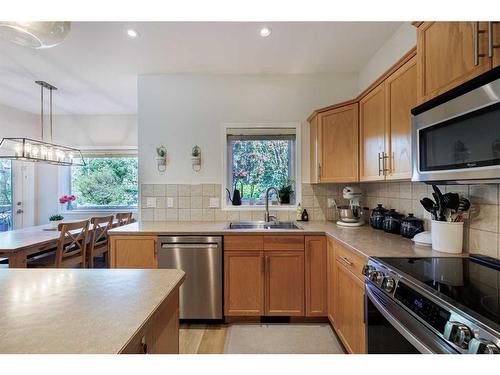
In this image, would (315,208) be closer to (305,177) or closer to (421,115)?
(305,177)

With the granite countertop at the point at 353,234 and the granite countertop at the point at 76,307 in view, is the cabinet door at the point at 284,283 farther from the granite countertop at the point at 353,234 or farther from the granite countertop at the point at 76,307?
the granite countertop at the point at 76,307

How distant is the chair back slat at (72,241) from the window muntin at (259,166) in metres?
1.77

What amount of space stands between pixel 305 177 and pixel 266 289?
1311 millimetres

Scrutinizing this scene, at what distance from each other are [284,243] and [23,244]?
95.1 inches

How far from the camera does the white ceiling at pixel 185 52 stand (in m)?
2.15

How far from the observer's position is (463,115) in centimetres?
108

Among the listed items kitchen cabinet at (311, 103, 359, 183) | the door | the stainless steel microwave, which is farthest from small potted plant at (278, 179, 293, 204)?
the stainless steel microwave

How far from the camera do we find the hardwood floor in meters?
2.01

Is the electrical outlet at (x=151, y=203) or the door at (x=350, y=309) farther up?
the electrical outlet at (x=151, y=203)

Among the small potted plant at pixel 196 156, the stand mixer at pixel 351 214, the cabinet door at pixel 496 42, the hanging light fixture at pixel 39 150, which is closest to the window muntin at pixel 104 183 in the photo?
the hanging light fixture at pixel 39 150

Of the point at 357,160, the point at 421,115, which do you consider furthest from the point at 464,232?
the point at 357,160

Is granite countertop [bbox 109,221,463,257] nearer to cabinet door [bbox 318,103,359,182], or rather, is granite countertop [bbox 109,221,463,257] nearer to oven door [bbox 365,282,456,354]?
oven door [bbox 365,282,456,354]

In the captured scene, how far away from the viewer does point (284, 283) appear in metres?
2.34
